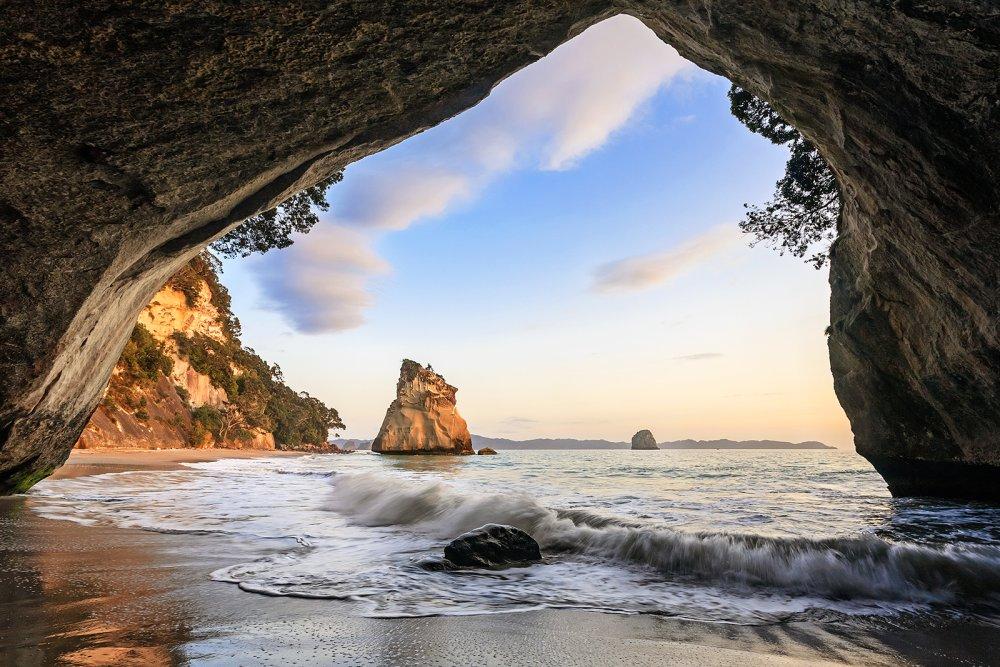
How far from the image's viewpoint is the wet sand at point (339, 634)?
239 centimetres

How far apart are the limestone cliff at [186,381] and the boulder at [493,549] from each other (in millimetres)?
28616

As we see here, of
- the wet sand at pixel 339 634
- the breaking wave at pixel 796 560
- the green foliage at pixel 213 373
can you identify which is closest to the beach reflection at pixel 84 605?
the wet sand at pixel 339 634

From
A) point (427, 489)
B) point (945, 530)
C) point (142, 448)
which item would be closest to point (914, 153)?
point (945, 530)

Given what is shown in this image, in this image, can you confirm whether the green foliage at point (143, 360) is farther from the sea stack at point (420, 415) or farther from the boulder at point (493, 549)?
the boulder at point (493, 549)

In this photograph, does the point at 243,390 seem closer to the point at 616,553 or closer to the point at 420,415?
the point at 420,415

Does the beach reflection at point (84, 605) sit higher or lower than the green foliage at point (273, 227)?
lower

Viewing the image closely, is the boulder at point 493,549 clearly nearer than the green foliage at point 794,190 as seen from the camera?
Yes

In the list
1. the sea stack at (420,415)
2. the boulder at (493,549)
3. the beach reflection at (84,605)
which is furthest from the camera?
the sea stack at (420,415)

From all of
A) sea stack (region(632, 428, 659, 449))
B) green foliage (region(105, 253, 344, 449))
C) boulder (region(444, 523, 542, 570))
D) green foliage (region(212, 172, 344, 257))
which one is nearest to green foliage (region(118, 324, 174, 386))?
green foliage (region(105, 253, 344, 449))

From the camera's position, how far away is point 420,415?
64438 millimetres

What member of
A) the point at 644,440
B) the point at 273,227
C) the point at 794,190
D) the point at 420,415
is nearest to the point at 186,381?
the point at 420,415

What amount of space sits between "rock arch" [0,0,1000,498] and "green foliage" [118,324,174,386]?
31204mm

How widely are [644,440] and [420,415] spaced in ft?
265

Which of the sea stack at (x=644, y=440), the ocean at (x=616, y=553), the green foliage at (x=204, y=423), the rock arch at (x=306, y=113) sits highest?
the rock arch at (x=306, y=113)
